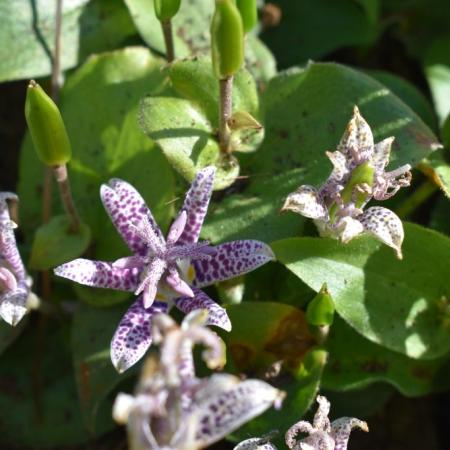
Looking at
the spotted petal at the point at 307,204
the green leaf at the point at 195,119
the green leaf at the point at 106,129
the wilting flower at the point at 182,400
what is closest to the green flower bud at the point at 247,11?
the green leaf at the point at 195,119

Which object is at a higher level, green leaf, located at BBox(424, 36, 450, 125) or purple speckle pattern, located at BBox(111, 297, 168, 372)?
purple speckle pattern, located at BBox(111, 297, 168, 372)

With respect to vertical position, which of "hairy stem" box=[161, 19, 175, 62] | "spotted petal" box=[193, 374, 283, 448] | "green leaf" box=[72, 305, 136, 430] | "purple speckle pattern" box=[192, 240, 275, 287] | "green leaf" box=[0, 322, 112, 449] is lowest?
"green leaf" box=[0, 322, 112, 449]

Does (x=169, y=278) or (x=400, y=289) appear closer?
(x=169, y=278)

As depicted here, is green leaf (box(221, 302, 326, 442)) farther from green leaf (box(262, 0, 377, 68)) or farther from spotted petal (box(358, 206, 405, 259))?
green leaf (box(262, 0, 377, 68))

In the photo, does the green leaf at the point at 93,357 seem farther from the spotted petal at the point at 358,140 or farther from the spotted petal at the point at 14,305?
the spotted petal at the point at 358,140

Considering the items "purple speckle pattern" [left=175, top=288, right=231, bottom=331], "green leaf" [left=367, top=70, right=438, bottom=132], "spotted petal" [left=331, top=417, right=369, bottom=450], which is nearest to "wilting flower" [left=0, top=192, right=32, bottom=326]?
"purple speckle pattern" [left=175, top=288, right=231, bottom=331]

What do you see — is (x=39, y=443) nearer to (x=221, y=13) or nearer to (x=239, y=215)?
(x=239, y=215)

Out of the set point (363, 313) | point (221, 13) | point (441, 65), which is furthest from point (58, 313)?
point (441, 65)
